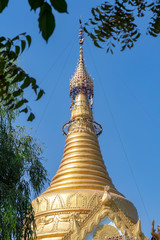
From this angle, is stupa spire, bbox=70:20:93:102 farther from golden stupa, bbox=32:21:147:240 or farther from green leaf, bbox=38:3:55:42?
green leaf, bbox=38:3:55:42

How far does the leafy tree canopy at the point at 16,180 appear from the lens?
6.24 meters

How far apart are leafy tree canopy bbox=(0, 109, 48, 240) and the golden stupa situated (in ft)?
16.3

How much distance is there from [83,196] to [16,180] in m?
8.61

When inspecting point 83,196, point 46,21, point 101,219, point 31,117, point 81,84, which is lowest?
point 46,21

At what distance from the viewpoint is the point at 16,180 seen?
6.82 meters

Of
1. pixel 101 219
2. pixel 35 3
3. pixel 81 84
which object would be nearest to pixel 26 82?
pixel 35 3

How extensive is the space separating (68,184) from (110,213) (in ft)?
13.7

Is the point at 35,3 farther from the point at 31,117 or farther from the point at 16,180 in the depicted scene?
the point at 16,180

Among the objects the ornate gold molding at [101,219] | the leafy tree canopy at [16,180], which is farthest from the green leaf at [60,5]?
the ornate gold molding at [101,219]

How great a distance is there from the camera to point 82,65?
23312mm

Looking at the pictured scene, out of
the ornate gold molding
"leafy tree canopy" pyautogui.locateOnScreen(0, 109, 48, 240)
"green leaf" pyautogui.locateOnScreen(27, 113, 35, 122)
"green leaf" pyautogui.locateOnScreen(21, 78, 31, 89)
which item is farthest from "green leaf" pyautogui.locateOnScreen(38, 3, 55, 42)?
the ornate gold molding

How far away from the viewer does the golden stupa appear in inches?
489

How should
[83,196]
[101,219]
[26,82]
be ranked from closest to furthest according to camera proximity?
[26,82]
[101,219]
[83,196]

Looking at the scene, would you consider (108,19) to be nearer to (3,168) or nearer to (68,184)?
(3,168)
